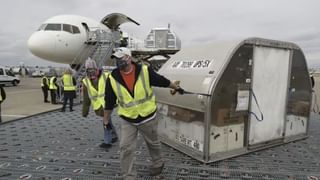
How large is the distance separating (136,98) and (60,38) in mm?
13728

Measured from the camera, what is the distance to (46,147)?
5301 millimetres

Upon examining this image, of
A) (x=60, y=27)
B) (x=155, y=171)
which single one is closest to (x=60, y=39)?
(x=60, y=27)

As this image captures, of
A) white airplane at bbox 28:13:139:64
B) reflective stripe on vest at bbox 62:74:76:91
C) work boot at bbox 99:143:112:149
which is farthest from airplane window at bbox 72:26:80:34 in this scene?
work boot at bbox 99:143:112:149

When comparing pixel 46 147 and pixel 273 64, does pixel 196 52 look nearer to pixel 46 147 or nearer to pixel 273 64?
pixel 273 64

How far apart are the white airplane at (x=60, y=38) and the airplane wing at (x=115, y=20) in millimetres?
3985

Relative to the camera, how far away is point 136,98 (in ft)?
11.8

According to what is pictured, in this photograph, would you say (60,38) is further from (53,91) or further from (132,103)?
(132,103)

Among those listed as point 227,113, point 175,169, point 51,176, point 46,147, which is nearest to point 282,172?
point 227,113

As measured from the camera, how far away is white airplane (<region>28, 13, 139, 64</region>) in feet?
51.3

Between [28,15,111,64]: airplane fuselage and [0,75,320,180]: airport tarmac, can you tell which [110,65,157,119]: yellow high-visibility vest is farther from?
[28,15,111,64]: airplane fuselage

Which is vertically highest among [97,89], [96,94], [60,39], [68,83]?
[60,39]

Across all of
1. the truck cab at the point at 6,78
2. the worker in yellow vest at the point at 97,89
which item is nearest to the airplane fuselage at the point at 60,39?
the worker in yellow vest at the point at 97,89

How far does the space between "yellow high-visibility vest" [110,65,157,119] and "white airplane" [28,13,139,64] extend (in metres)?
13.4

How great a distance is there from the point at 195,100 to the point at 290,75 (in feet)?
7.53
